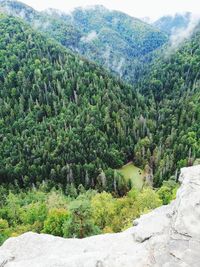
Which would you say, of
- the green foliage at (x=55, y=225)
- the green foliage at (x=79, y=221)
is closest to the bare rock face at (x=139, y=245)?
the green foliage at (x=79, y=221)

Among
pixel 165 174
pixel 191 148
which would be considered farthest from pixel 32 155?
pixel 191 148

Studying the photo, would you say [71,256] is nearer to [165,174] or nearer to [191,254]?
[191,254]

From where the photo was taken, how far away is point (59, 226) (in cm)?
7975

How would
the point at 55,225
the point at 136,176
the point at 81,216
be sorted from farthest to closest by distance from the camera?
the point at 136,176
the point at 55,225
the point at 81,216

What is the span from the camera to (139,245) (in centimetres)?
3425

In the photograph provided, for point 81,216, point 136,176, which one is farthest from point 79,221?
point 136,176

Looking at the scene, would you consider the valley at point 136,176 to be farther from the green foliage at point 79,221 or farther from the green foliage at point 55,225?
the green foliage at point 79,221

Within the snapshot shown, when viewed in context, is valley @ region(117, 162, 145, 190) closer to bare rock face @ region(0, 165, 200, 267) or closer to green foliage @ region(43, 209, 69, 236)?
green foliage @ region(43, 209, 69, 236)

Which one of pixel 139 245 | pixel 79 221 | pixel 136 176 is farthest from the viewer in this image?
pixel 136 176

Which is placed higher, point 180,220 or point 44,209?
point 180,220

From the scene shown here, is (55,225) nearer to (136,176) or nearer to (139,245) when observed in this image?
(139,245)

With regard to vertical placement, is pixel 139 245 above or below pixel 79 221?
above

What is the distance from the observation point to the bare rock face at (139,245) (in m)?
31.1

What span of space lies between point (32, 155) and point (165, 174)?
227 feet
